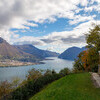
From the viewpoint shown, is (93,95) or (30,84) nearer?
(93,95)

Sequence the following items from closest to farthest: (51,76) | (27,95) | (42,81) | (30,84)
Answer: (27,95) < (30,84) < (42,81) < (51,76)

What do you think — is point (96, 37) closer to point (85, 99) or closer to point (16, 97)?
point (85, 99)

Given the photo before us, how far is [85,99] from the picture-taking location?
970cm

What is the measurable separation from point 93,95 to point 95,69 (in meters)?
25.1

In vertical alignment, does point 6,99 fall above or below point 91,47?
below

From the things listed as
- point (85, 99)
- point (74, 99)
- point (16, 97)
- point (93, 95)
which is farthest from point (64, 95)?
point (16, 97)

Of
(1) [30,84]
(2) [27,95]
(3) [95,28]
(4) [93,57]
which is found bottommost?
(2) [27,95]

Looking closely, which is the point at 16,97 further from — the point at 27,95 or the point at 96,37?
the point at 96,37

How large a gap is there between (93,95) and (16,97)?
10294mm

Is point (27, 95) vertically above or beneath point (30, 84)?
beneath

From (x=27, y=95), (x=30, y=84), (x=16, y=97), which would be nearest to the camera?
(x=16, y=97)

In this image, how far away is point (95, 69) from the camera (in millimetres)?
33500

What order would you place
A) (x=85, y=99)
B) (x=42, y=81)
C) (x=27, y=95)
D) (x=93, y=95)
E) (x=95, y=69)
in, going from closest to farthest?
(x=85, y=99) → (x=93, y=95) → (x=27, y=95) → (x=42, y=81) → (x=95, y=69)

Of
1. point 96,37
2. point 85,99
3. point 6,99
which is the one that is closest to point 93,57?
point 96,37
